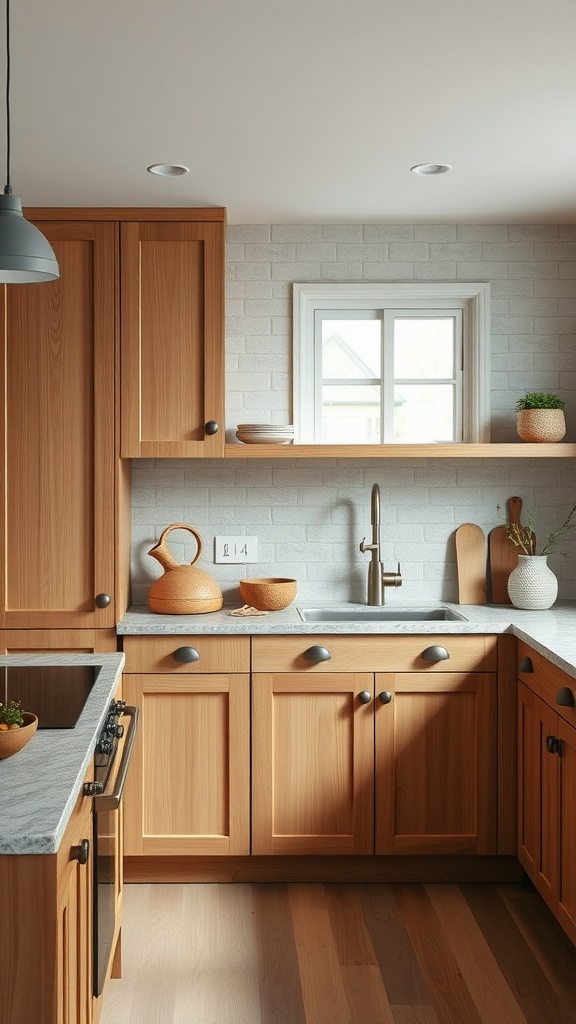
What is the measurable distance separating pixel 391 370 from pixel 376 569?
0.80 meters

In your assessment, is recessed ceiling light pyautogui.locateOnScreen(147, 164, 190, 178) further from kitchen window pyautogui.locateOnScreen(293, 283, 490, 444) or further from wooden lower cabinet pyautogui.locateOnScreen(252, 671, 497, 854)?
wooden lower cabinet pyautogui.locateOnScreen(252, 671, 497, 854)

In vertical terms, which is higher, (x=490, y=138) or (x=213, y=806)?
(x=490, y=138)

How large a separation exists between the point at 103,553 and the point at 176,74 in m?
1.64

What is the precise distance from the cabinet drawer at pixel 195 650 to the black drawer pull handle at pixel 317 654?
207 millimetres

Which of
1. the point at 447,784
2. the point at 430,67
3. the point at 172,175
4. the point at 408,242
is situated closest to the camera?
the point at 430,67

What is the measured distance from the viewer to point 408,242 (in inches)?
148

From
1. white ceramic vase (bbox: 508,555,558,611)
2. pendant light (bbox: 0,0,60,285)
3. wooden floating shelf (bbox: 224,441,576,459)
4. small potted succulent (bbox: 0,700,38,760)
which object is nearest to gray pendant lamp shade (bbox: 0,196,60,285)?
pendant light (bbox: 0,0,60,285)

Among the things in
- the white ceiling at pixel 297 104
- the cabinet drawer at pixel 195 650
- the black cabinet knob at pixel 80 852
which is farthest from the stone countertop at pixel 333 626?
the black cabinet knob at pixel 80 852

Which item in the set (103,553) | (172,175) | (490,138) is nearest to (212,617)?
(103,553)

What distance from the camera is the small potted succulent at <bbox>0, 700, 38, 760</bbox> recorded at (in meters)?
1.72

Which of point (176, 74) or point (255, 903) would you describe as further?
point (255, 903)

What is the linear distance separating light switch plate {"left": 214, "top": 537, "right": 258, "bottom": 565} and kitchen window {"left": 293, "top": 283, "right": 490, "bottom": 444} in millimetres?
468

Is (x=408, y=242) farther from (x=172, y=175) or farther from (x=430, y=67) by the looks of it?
(x=430, y=67)

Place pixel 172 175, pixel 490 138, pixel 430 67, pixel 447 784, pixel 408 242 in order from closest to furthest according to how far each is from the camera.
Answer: pixel 430 67
pixel 490 138
pixel 172 175
pixel 447 784
pixel 408 242
